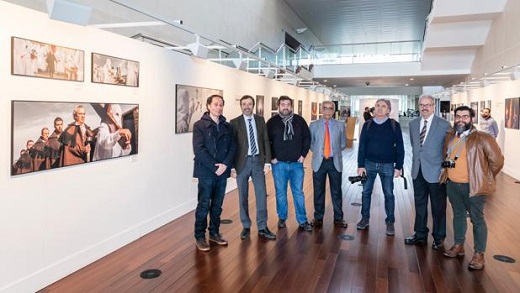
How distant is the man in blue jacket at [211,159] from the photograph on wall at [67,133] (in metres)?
0.88

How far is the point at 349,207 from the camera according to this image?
6480 mm

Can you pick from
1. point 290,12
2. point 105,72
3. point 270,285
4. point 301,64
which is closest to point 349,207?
point 270,285

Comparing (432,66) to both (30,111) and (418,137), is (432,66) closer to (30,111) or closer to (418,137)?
(418,137)

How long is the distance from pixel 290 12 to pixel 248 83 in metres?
10.1

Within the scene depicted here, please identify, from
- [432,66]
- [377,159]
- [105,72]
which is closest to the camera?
[105,72]

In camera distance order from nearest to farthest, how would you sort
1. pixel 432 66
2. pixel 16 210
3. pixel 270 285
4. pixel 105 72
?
1. pixel 16 210
2. pixel 270 285
3. pixel 105 72
4. pixel 432 66

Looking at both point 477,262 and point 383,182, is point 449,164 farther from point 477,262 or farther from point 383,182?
point 383,182

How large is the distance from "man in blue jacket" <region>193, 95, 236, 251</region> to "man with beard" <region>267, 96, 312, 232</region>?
71 cm

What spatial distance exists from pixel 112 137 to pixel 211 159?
111 centimetres

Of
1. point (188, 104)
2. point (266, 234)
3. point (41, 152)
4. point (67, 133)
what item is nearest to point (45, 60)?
point (67, 133)

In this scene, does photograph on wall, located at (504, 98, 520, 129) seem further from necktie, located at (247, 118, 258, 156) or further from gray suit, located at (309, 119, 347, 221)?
necktie, located at (247, 118, 258, 156)

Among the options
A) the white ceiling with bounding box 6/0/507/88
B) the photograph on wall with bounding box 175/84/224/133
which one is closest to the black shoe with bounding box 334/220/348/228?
the photograph on wall with bounding box 175/84/224/133

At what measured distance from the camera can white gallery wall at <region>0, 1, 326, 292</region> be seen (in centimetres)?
308

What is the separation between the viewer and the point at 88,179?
389 cm
